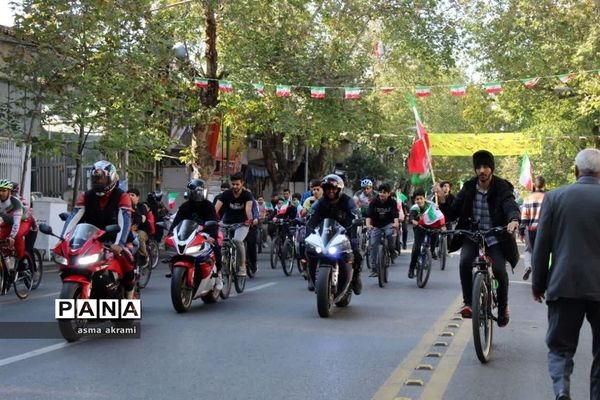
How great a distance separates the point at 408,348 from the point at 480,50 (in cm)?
2680

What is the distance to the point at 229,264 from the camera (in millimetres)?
12555

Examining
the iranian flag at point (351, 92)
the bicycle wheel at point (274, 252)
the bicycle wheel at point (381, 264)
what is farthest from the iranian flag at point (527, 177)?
the bicycle wheel at point (381, 264)

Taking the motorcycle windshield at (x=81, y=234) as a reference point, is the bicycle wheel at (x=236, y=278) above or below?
below

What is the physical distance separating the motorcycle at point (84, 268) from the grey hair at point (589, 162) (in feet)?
15.6

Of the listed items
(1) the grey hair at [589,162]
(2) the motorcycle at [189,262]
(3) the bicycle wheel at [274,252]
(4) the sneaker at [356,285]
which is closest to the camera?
(1) the grey hair at [589,162]

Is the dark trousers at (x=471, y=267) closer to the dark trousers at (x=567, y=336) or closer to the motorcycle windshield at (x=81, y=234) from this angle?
the dark trousers at (x=567, y=336)

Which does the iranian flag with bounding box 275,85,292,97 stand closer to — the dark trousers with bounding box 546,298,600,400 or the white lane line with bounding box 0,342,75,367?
the white lane line with bounding box 0,342,75,367

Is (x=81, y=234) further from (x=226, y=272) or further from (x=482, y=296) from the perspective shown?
(x=226, y=272)

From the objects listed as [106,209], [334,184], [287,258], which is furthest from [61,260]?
[287,258]

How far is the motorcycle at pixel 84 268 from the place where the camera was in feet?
26.6

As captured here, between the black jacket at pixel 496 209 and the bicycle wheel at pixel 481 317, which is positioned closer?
the bicycle wheel at pixel 481 317

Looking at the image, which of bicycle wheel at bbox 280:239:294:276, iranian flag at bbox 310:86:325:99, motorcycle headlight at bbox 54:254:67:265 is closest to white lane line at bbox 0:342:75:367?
motorcycle headlight at bbox 54:254:67:265

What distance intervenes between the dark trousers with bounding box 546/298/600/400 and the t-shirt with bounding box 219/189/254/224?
858 centimetres

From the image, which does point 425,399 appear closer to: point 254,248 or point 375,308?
point 375,308
